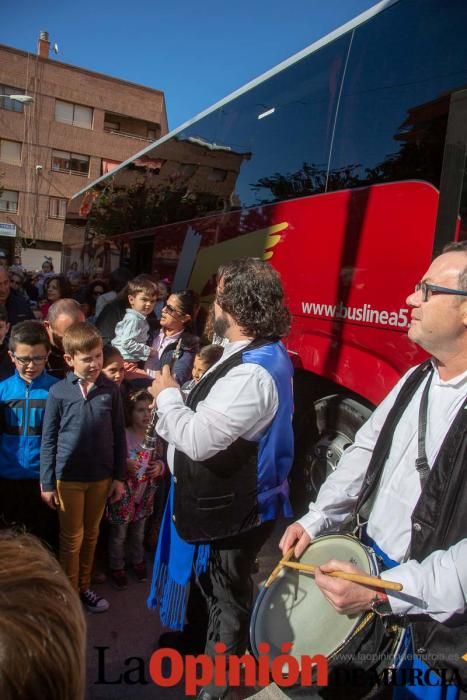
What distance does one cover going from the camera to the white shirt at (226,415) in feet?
6.29

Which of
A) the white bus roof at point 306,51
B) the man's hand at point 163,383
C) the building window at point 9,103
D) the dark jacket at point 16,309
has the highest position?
the building window at point 9,103

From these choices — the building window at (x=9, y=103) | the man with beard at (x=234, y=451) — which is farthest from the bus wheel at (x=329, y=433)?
the building window at (x=9, y=103)

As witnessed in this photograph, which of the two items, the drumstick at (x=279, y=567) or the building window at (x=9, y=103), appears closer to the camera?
the drumstick at (x=279, y=567)

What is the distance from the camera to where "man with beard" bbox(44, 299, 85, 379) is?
3395mm

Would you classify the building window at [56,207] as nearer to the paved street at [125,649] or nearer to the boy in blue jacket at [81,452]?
the boy in blue jacket at [81,452]

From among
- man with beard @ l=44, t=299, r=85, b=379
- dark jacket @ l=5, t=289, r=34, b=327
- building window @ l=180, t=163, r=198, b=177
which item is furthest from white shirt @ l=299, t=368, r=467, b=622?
building window @ l=180, t=163, r=198, b=177

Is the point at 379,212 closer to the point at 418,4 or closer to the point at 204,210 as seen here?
Result: the point at 418,4

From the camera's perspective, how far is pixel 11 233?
101 ft

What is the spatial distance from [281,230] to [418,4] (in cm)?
174

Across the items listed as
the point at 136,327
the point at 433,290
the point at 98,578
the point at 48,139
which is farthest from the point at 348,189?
the point at 48,139

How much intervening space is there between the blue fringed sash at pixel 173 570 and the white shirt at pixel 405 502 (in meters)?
0.70

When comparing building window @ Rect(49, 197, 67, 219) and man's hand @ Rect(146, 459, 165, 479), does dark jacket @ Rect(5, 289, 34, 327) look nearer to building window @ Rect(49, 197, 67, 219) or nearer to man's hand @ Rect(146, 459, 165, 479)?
man's hand @ Rect(146, 459, 165, 479)

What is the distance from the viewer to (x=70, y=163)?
113ft

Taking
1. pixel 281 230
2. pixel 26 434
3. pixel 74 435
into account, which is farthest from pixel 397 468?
pixel 281 230
